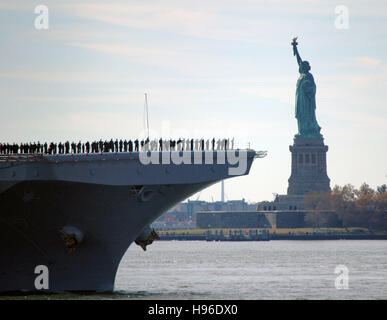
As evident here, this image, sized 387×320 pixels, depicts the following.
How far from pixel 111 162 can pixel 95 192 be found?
1759mm

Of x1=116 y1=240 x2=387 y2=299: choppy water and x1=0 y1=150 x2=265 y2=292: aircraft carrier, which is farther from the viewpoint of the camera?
x1=116 y1=240 x2=387 y2=299: choppy water

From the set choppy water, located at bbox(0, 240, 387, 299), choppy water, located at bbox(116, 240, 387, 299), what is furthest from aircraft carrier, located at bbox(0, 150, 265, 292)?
choppy water, located at bbox(116, 240, 387, 299)

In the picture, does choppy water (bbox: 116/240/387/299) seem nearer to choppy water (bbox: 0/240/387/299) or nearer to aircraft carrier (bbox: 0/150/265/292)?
choppy water (bbox: 0/240/387/299)

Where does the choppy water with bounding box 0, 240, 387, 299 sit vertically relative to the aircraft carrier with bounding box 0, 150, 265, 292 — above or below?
below

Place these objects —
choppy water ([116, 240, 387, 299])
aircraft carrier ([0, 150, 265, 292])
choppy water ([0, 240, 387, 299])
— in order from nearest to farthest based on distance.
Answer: aircraft carrier ([0, 150, 265, 292])
choppy water ([0, 240, 387, 299])
choppy water ([116, 240, 387, 299])

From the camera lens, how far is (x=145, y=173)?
5259 cm

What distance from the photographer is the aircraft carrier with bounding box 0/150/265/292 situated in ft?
171

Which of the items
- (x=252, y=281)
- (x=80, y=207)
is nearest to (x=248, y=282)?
(x=252, y=281)

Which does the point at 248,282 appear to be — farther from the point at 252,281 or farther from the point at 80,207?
the point at 80,207

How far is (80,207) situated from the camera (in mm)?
53344

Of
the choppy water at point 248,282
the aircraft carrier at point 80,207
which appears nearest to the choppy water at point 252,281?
the choppy water at point 248,282

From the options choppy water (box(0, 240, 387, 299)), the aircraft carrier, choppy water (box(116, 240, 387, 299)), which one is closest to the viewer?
the aircraft carrier

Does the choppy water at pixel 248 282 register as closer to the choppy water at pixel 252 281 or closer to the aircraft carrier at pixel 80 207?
the choppy water at pixel 252 281
